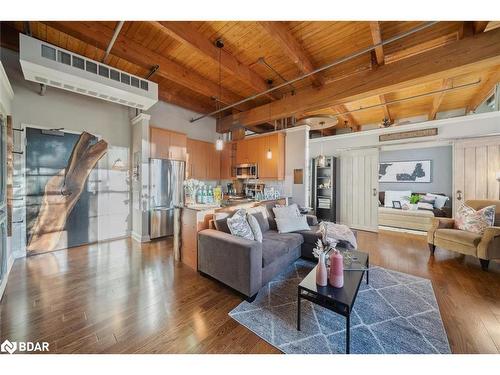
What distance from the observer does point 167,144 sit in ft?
15.1

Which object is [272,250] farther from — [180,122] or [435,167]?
[435,167]

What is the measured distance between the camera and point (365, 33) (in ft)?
8.51

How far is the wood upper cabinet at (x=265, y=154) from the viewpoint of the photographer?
499 centimetres

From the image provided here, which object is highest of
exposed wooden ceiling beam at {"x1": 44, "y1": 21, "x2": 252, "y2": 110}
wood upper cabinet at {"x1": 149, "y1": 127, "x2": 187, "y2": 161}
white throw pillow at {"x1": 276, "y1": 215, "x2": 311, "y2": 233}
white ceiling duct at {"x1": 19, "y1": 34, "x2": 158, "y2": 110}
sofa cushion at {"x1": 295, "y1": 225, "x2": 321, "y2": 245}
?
exposed wooden ceiling beam at {"x1": 44, "y1": 21, "x2": 252, "y2": 110}

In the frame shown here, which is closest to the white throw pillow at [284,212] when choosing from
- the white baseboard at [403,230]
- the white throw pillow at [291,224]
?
the white throw pillow at [291,224]

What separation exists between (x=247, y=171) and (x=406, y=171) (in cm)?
545

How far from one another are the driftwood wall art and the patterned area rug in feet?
12.6

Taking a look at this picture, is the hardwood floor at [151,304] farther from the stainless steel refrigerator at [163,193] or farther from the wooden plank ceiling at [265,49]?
the wooden plank ceiling at [265,49]

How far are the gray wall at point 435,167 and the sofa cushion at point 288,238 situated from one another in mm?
5680

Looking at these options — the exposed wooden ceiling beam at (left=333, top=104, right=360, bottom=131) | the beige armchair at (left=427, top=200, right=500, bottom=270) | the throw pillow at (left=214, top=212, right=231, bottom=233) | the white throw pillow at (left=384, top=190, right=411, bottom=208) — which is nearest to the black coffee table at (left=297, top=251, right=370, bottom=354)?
the throw pillow at (left=214, top=212, right=231, bottom=233)

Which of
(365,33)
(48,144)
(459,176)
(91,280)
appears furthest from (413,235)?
(48,144)

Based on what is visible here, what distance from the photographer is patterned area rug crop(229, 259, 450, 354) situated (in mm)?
1573

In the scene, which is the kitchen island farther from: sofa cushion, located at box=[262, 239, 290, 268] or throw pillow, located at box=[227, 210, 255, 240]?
sofa cushion, located at box=[262, 239, 290, 268]
